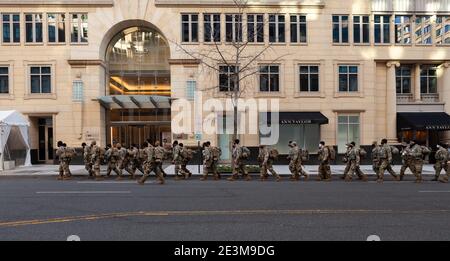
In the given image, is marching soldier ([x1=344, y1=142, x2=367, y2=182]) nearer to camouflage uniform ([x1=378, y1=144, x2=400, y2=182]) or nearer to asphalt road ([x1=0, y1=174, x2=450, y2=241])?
camouflage uniform ([x1=378, y1=144, x2=400, y2=182])

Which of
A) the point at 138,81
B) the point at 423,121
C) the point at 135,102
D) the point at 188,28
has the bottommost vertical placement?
the point at 423,121

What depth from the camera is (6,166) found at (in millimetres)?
20969

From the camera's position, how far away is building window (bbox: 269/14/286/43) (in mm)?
25328

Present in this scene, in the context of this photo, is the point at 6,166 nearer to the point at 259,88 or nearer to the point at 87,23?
the point at 87,23

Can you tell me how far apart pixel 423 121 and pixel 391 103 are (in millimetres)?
2366

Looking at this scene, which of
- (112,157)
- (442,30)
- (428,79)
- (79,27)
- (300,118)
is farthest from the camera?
(428,79)

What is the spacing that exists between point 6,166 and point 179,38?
41.8 ft

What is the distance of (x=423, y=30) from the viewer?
85.2ft

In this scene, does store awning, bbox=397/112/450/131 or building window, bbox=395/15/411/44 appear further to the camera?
building window, bbox=395/15/411/44

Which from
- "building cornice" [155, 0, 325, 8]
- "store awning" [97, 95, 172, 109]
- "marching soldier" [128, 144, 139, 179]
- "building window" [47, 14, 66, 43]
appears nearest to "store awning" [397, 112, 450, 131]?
"building cornice" [155, 0, 325, 8]

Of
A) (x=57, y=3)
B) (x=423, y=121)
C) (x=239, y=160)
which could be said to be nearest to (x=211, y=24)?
(x=57, y=3)

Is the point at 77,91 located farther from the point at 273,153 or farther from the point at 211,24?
the point at 273,153

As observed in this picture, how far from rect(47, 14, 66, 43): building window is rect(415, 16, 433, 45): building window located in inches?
917
